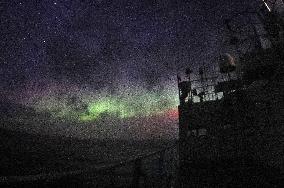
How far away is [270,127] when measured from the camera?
15.2 meters

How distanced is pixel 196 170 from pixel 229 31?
443 inches

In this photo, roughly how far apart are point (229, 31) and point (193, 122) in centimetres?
813

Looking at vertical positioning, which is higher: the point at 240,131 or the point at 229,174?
the point at 240,131

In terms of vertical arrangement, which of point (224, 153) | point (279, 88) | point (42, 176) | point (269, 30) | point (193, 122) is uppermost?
point (269, 30)

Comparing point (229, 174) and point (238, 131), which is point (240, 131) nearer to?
point (238, 131)

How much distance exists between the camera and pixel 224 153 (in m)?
16.3

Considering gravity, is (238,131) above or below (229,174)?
above

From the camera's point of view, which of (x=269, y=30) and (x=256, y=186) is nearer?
(x=256, y=186)

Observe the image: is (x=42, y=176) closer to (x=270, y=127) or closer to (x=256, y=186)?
(x=256, y=186)

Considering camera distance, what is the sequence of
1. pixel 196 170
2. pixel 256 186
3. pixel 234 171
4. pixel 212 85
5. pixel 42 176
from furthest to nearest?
pixel 212 85, pixel 196 170, pixel 234 171, pixel 256 186, pixel 42 176

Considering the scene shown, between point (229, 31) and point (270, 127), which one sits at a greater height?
point (229, 31)

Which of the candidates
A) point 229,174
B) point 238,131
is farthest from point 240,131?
point 229,174

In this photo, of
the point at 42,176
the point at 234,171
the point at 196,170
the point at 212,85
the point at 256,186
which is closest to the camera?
the point at 42,176

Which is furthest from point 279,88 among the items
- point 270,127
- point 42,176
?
point 42,176
